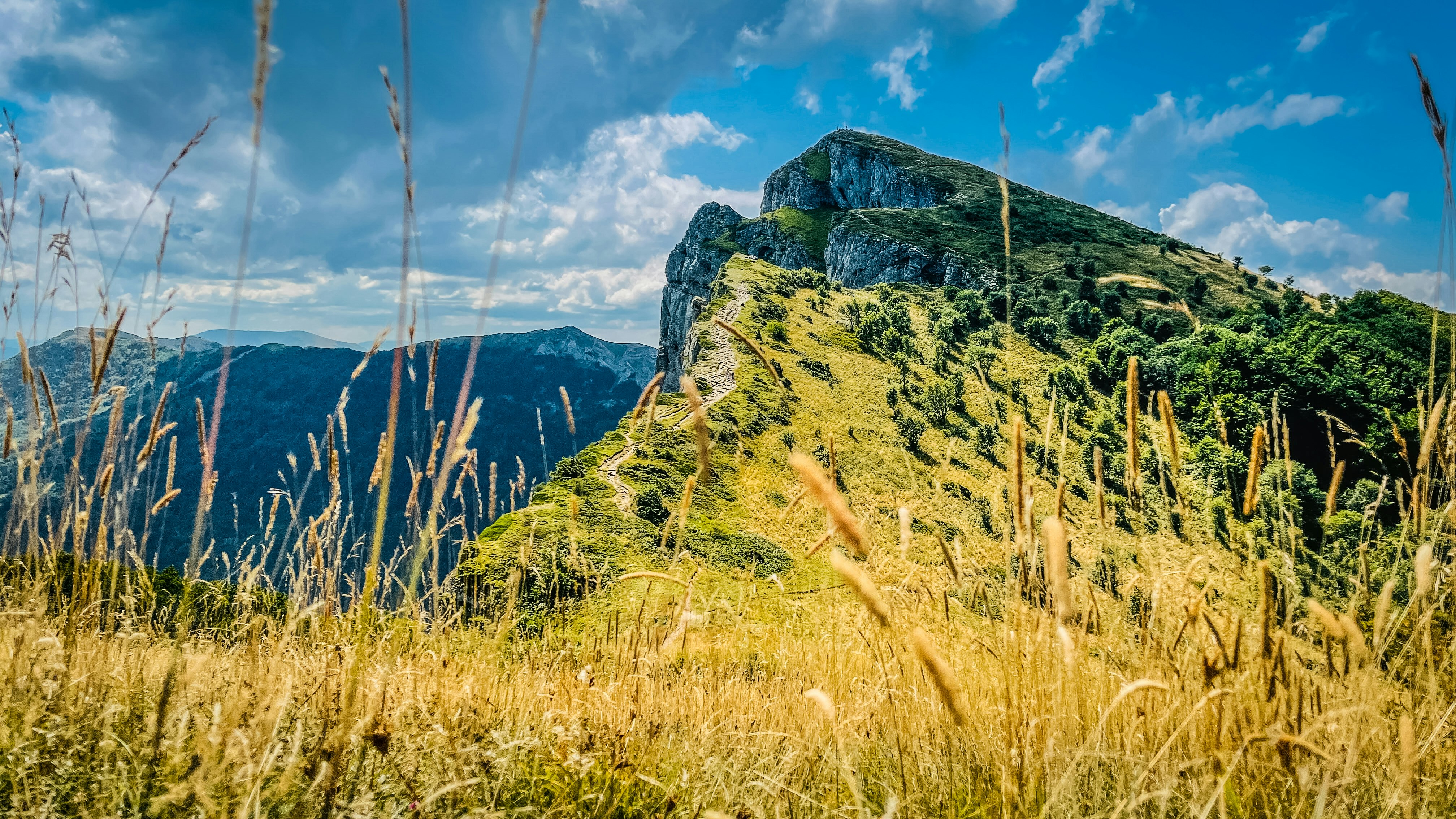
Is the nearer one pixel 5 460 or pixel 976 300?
pixel 5 460

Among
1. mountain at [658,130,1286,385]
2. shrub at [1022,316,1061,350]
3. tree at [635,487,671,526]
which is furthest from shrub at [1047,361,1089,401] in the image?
tree at [635,487,671,526]

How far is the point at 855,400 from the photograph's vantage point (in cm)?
3369

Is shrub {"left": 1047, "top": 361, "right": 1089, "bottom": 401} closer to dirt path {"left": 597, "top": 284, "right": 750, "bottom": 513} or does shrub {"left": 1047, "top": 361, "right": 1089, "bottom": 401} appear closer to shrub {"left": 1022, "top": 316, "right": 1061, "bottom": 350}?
shrub {"left": 1022, "top": 316, "right": 1061, "bottom": 350}

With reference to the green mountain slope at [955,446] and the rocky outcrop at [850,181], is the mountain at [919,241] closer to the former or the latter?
the rocky outcrop at [850,181]

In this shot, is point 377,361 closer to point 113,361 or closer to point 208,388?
point 208,388

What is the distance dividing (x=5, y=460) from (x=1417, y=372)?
50.4 meters

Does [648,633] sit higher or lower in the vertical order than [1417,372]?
lower

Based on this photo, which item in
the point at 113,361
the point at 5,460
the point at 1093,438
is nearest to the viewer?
the point at 5,460

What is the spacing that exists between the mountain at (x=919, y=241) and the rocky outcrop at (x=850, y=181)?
242 millimetres

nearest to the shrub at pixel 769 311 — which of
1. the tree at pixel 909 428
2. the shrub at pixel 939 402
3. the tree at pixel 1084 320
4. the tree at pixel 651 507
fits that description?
the shrub at pixel 939 402

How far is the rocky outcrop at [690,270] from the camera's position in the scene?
92.1 metres

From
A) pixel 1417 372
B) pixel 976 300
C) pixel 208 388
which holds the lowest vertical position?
pixel 208 388

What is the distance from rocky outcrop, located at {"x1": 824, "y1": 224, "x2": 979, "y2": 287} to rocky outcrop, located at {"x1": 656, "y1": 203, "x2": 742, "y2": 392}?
17.0 m

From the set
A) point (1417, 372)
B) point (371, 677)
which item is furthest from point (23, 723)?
point (1417, 372)
